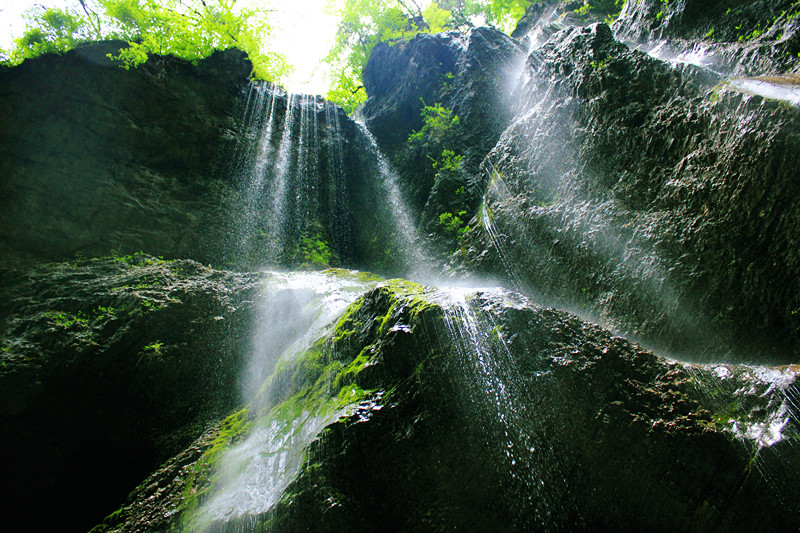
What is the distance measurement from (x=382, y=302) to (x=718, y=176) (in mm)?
4258

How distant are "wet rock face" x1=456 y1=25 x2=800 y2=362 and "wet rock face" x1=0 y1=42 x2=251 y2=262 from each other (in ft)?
28.2

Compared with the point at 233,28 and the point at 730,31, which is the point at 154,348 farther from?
the point at 233,28

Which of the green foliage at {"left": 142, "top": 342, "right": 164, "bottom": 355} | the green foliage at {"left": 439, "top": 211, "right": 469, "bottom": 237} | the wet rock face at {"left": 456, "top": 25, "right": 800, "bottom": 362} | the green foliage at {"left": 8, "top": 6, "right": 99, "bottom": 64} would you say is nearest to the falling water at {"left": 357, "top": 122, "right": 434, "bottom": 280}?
the green foliage at {"left": 439, "top": 211, "right": 469, "bottom": 237}

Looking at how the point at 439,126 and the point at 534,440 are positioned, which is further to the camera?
the point at 439,126

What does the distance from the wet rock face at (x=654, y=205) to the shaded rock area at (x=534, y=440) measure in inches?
39.1

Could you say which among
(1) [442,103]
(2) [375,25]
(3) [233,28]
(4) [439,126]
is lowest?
(4) [439,126]

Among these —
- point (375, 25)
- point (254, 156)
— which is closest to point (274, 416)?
point (254, 156)

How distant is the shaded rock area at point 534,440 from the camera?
274cm

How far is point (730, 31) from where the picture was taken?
5035 mm

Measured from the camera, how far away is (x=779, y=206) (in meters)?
3.36

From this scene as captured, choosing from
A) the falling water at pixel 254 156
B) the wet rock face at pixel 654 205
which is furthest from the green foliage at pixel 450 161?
the falling water at pixel 254 156

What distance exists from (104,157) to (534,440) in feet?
38.6

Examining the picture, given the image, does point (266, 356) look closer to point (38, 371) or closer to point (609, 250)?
point (38, 371)

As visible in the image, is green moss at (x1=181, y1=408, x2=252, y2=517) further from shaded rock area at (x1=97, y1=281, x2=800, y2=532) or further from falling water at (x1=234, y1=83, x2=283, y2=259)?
falling water at (x1=234, y1=83, x2=283, y2=259)
